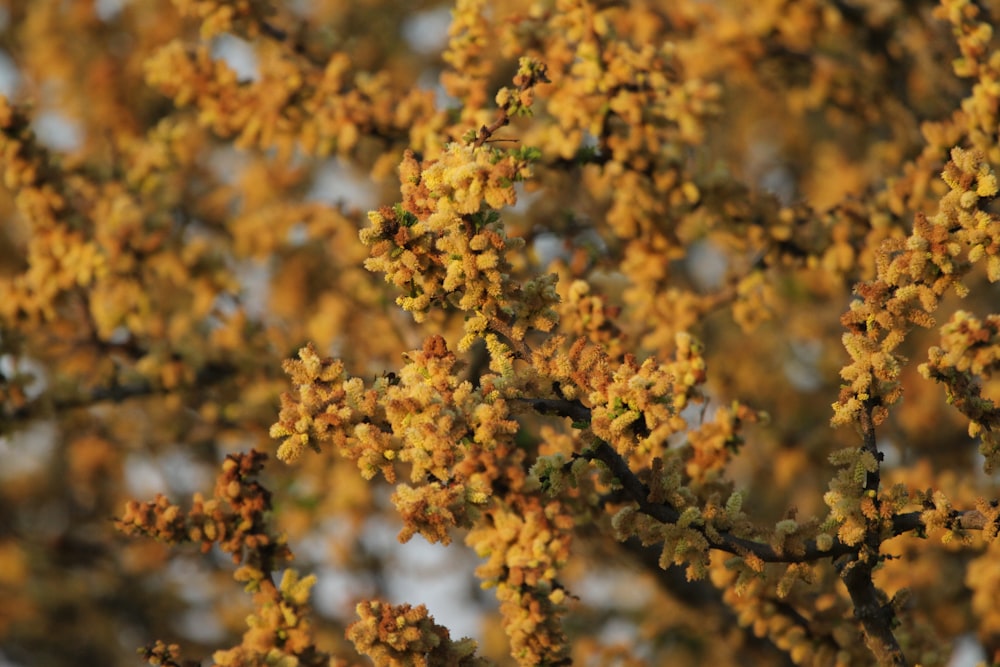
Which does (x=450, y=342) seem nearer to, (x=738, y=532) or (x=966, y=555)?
(x=738, y=532)

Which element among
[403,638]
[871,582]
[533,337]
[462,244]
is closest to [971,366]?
[871,582]

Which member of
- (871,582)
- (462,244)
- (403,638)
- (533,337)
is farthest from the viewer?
(533,337)

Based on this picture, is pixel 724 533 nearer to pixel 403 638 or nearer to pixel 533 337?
pixel 403 638

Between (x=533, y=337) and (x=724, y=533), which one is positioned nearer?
(x=724, y=533)

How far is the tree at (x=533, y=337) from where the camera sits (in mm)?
3678

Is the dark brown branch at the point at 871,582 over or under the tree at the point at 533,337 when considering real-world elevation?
under

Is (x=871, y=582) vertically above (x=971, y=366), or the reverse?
Answer: (x=971, y=366)

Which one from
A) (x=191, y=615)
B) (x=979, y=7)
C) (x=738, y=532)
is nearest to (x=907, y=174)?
(x=979, y=7)

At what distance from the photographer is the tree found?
12.1ft

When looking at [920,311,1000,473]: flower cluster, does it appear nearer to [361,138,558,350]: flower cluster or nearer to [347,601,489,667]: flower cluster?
[361,138,558,350]: flower cluster

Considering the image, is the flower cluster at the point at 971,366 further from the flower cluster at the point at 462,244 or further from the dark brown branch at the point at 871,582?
the flower cluster at the point at 462,244

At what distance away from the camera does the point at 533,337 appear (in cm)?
698

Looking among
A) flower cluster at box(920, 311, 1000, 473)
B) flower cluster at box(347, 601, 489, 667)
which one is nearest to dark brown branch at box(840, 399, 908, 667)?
flower cluster at box(920, 311, 1000, 473)

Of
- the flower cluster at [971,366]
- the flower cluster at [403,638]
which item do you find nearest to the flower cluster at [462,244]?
the flower cluster at [403,638]
